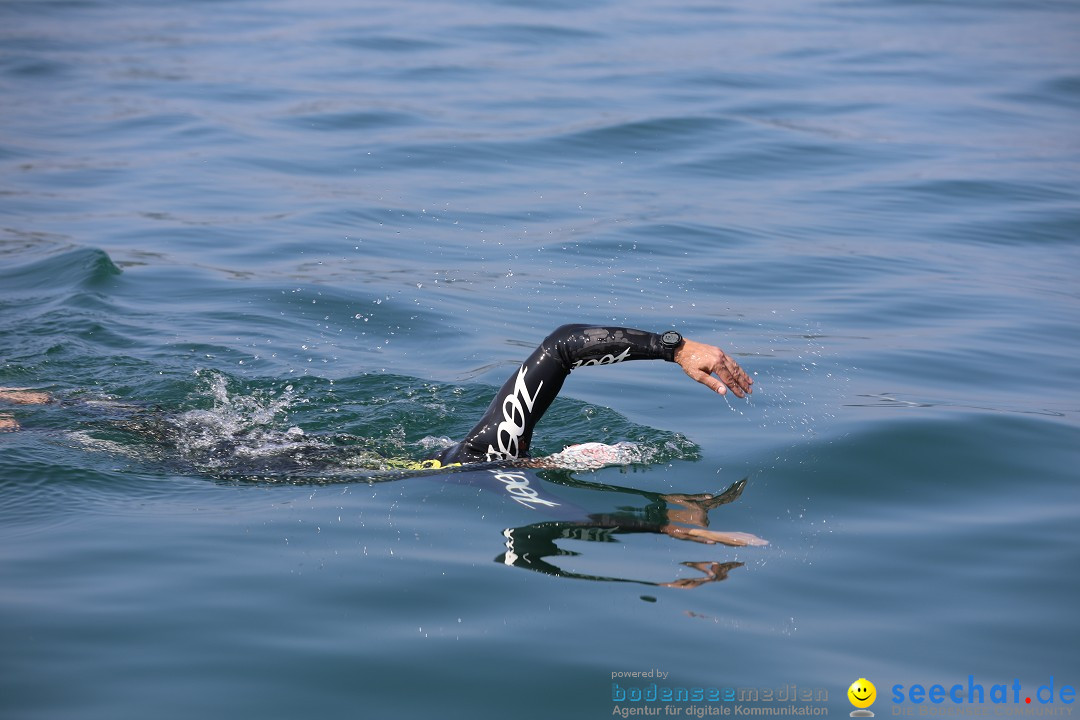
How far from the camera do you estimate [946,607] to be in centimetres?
547

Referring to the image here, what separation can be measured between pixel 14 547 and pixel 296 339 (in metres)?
4.39

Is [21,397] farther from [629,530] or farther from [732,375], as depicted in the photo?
[732,375]

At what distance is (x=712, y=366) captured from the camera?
5938 millimetres

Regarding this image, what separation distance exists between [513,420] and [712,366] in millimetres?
1215

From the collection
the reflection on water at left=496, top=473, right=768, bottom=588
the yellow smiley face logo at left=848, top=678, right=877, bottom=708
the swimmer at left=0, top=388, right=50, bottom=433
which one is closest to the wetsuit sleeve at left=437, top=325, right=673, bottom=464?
the reflection on water at left=496, top=473, right=768, bottom=588

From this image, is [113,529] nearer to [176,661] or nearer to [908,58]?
[176,661]

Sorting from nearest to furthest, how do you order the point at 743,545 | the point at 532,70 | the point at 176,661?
1. the point at 176,661
2. the point at 743,545
3. the point at 532,70

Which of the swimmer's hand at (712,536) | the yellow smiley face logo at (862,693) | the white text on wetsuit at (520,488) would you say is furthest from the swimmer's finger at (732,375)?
the yellow smiley face logo at (862,693)

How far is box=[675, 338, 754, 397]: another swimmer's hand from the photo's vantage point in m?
5.93

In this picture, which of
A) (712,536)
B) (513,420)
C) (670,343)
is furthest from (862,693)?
(513,420)

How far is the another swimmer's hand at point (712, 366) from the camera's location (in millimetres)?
5930

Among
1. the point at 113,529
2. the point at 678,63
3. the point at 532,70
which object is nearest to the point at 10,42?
the point at 532,70

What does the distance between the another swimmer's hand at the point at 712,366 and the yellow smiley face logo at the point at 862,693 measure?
1621 mm

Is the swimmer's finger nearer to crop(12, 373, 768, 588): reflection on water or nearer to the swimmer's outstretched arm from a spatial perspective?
the swimmer's outstretched arm
